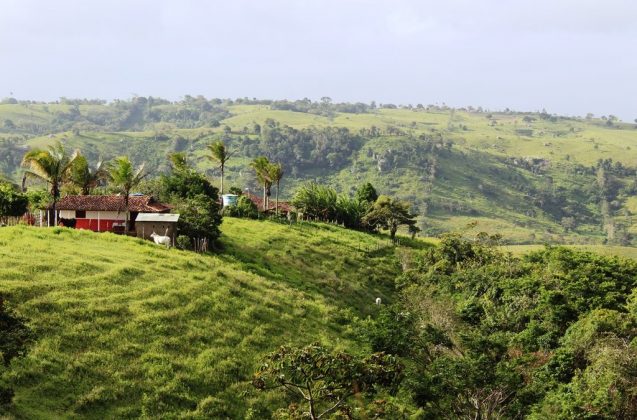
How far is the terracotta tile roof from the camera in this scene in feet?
165

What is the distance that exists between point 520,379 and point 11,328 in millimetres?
24224

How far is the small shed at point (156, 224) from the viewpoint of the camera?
46.7 meters

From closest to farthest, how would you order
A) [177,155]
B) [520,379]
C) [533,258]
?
1. [520,379]
2. [533,258]
3. [177,155]

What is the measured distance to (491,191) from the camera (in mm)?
196500

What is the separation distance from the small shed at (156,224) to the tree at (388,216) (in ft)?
101

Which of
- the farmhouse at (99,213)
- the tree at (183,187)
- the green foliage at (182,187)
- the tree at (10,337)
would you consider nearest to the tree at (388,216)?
the tree at (183,187)

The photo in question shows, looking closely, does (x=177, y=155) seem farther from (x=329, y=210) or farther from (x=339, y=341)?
(x=339, y=341)

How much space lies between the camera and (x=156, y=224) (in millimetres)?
47156

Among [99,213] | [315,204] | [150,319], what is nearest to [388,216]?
[315,204]

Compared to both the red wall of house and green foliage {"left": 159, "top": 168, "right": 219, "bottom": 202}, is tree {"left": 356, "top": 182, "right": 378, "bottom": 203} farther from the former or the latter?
the red wall of house

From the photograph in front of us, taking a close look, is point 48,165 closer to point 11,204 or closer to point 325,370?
point 11,204

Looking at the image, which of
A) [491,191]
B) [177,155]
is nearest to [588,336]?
[177,155]

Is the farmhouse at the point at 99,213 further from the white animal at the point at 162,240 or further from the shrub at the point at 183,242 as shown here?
the shrub at the point at 183,242

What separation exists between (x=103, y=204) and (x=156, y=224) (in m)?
6.15
